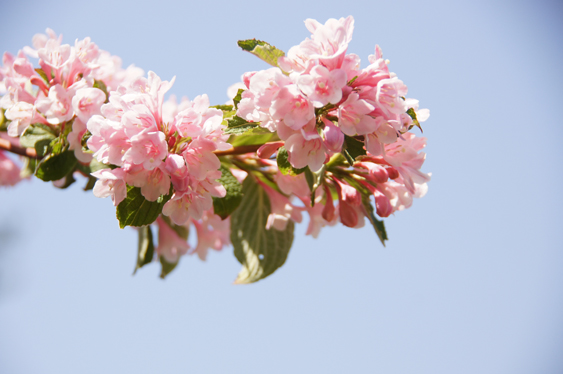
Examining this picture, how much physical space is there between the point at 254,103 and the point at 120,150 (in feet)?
1.26

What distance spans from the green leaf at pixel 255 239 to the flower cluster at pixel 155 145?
591mm

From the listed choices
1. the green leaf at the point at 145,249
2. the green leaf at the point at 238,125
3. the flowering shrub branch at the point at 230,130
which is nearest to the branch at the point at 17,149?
the flowering shrub branch at the point at 230,130

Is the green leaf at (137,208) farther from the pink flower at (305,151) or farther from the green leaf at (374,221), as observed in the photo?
the green leaf at (374,221)

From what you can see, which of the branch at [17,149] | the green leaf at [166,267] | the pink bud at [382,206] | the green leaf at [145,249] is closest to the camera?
the pink bud at [382,206]

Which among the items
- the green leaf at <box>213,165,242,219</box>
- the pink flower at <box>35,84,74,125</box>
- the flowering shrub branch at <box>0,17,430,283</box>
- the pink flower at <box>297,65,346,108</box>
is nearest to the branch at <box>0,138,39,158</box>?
the flowering shrub branch at <box>0,17,430,283</box>

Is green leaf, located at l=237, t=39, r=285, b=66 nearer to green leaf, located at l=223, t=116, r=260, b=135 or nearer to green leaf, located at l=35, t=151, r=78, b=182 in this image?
green leaf, located at l=223, t=116, r=260, b=135

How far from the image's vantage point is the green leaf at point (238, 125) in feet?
4.08

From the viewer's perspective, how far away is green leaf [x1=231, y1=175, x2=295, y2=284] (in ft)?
5.98

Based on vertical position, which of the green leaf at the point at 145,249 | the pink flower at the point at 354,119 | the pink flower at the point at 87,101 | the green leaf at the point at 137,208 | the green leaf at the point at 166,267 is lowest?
the green leaf at the point at 166,267

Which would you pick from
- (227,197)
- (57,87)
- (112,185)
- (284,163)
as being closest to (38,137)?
(57,87)

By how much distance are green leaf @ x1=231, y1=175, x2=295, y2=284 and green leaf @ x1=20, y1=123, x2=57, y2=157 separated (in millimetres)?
774

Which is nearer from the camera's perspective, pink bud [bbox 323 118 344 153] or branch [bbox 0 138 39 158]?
pink bud [bbox 323 118 344 153]

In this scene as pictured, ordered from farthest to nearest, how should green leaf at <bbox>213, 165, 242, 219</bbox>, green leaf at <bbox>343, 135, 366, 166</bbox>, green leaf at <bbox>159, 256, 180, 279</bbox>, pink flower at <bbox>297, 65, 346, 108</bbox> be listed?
green leaf at <bbox>159, 256, 180, 279</bbox> → green leaf at <bbox>213, 165, 242, 219</bbox> → green leaf at <bbox>343, 135, 366, 166</bbox> → pink flower at <bbox>297, 65, 346, 108</bbox>

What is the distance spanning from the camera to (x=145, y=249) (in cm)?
222
